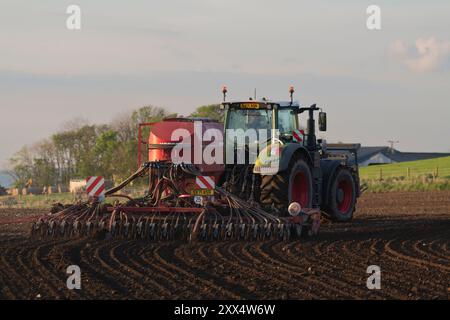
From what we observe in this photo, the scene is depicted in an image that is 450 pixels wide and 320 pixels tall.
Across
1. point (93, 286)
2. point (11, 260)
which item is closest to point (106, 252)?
point (11, 260)

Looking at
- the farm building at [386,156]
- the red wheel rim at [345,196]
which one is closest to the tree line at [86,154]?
the red wheel rim at [345,196]

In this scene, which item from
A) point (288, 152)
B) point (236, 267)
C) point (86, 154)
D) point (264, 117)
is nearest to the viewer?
point (236, 267)

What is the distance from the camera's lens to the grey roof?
296 ft

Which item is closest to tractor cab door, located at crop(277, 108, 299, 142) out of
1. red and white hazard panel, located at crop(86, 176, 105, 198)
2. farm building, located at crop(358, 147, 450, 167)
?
red and white hazard panel, located at crop(86, 176, 105, 198)

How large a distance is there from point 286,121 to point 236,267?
5543 millimetres

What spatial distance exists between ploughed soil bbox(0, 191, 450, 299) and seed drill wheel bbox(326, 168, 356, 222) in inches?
67.2

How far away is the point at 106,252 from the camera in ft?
35.4

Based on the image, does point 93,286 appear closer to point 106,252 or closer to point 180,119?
point 106,252

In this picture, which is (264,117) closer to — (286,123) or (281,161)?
(286,123)

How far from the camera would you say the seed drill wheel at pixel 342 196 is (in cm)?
1582

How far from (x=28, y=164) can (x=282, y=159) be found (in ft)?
138

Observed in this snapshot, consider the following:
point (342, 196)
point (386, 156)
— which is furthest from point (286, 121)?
point (386, 156)

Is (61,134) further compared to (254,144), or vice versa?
(61,134)

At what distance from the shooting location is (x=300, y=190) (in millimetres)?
14445
